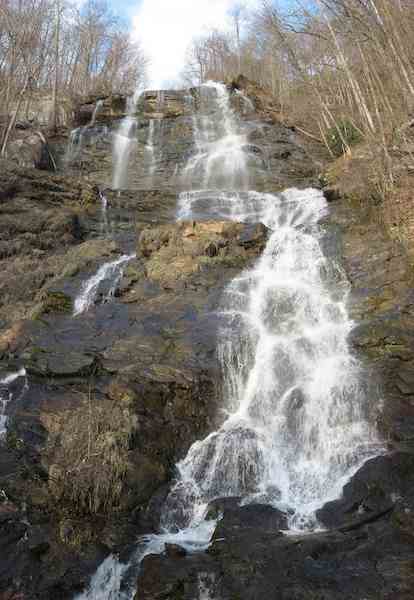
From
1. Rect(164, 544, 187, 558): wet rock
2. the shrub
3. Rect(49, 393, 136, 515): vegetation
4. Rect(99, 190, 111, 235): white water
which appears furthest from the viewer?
the shrub

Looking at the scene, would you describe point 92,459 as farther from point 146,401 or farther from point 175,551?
point 175,551

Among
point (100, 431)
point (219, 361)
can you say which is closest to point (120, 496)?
point (100, 431)

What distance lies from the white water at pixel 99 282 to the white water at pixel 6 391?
2737mm

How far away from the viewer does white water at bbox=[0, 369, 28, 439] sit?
8190 mm

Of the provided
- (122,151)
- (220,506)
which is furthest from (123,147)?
(220,506)

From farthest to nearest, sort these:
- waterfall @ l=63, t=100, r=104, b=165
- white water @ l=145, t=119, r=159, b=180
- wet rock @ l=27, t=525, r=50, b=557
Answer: waterfall @ l=63, t=100, r=104, b=165 → white water @ l=145, t=119, r=159, b=180 → wet rock @ l=27, t=525, r=50, b=557

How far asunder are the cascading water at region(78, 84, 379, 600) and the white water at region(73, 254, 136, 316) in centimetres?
327

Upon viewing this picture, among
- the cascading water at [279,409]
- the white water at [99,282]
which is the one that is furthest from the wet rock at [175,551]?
the white water at [99,282]

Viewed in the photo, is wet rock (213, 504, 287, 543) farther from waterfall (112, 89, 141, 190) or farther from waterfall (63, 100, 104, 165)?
waterfall (63, 100, 104, 165)

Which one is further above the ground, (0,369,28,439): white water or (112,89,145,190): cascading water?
(112,89,145,190): cascading water

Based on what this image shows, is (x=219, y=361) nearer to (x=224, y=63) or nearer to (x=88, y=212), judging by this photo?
(x=88, y=212)

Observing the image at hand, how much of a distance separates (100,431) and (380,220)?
9.76 metres

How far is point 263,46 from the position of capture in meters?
32.5

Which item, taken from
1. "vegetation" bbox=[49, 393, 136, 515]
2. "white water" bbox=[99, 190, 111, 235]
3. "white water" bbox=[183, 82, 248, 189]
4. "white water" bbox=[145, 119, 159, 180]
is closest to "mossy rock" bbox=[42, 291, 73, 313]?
"vegetation" bbox=[49, 393, 136, 515]
